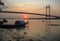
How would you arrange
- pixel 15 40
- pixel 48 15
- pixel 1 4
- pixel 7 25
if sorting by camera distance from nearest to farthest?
pixel 15 40 → pixel 1 4 → pixel 7 25 → pixel 48 15

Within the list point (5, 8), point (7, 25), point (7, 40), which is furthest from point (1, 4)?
point (7, 40)

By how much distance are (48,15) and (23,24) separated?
2767 millimetres

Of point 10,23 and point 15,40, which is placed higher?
point 15,40

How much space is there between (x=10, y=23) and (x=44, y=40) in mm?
7324

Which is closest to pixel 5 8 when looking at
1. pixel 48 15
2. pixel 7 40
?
pixel 7 40

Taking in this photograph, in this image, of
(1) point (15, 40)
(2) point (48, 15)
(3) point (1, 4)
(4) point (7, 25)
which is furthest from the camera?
(2) point (48, 15)

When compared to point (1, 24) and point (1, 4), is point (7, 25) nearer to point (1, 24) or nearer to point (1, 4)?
point (1, 24)

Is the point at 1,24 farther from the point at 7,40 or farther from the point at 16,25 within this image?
the point at 7,40

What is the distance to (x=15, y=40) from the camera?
22.3 ft

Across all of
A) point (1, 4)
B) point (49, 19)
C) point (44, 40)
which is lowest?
point (49, 19)

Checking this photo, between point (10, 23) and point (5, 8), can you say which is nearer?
point (5, 8)

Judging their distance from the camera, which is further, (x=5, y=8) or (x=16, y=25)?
(x=16, y=25)

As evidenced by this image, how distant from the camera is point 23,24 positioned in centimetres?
1467

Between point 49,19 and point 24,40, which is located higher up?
point 24,40
